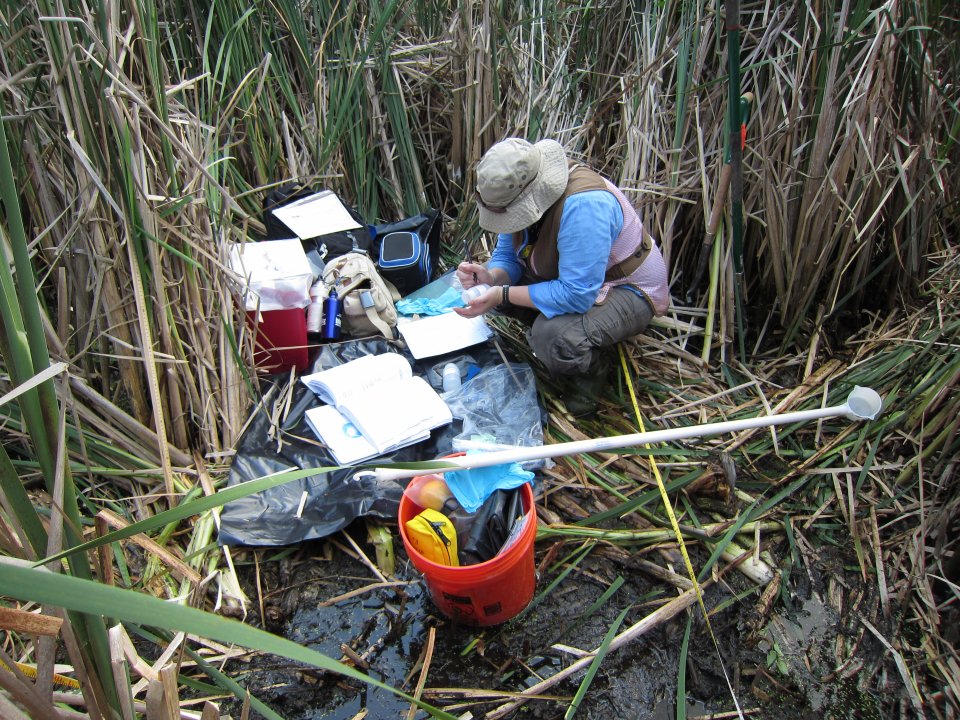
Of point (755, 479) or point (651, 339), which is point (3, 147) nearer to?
point (755, 479)

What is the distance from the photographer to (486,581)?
1.74 metres

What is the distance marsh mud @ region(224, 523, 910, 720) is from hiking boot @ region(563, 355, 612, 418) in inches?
24.9

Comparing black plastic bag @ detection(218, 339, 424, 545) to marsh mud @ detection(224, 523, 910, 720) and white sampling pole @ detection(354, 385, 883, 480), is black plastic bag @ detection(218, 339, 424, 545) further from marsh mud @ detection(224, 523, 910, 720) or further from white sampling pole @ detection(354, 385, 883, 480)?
white sampling pole @ detection(354, 385, 883, 480)

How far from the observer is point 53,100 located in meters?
2.01

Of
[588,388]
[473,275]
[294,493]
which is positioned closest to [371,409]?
[294,493]

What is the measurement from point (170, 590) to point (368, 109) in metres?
2.51

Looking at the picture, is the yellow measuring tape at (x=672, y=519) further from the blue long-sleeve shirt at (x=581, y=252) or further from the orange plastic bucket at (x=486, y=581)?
the orange plastic bucket at (x=486, y=581)

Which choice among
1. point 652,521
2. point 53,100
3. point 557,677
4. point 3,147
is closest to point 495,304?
point 652,521

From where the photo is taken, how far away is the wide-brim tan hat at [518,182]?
A: 7.44 ft

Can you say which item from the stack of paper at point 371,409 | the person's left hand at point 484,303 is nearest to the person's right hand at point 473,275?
the person's left hand at point 484,303

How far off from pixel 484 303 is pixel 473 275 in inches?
8.5

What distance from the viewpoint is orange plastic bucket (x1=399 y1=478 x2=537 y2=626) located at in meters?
1.73

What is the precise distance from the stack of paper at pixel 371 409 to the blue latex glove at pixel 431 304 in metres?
0.43

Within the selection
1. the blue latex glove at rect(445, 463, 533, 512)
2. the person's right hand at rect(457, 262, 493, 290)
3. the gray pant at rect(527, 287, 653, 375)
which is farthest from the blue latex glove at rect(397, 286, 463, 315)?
the blue latex glove at rect(445, 463, 533, 512)
